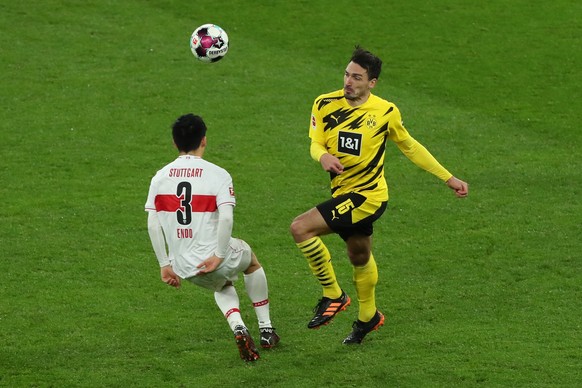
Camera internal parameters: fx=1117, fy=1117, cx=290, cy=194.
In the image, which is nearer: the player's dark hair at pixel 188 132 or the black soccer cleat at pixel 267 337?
the player's dark hair at pixel 188 132

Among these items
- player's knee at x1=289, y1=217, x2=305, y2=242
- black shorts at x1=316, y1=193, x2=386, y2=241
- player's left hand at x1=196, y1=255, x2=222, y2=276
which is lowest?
player's left hand at x1=196, y1=255, x2=222, y2=276

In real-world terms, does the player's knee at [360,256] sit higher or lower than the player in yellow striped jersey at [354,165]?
lower

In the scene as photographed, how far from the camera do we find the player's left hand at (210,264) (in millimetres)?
9219

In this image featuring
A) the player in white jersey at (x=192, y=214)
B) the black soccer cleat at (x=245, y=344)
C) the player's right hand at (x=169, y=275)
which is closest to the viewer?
the player in white jersey at (x=192, y=214)

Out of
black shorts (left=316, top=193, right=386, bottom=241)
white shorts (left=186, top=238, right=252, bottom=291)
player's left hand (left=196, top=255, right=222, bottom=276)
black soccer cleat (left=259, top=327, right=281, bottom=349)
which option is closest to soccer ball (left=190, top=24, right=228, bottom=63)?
black shorts (left=316, top=193, right=386, bottom=241)

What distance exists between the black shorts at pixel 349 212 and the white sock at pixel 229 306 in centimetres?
106

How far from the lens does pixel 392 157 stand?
53.5 feet

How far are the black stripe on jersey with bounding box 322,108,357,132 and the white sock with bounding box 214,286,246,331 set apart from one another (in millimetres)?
1692

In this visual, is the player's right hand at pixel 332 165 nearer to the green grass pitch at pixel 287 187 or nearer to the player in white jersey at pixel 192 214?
the player in white jersey at pixel 192 214

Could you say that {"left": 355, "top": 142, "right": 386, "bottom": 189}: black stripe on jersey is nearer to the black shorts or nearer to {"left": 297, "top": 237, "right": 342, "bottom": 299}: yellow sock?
the black shorts

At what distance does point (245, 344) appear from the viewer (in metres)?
9.46

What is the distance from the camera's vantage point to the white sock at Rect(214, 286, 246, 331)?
374 inches

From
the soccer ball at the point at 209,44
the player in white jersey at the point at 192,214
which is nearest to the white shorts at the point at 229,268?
the player in white jersey at the point at 192,214

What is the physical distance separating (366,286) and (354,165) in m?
1.13
